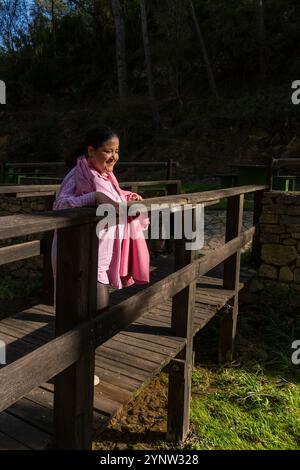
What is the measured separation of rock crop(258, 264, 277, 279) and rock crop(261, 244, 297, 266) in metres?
0.07

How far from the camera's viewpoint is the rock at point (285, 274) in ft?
18.7

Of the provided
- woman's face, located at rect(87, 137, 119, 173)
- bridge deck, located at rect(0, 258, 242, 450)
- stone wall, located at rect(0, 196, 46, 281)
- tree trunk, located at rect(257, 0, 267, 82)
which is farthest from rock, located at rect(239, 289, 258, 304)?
tree trunk, located at rect(257, 0, 267, 82)

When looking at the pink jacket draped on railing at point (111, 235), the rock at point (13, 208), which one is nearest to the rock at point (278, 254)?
the pink jacket draped on railing at point (111, 235)

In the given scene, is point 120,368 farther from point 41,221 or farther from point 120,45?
point 120,45

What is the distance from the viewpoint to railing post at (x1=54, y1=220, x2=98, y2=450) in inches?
73.5

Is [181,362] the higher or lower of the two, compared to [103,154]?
lower

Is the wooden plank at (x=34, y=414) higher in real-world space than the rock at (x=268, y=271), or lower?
lower

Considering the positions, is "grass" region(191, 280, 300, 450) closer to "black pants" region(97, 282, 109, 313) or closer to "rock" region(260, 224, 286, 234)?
"rock" region(260, 224, 286, 234)

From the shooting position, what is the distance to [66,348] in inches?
72.0

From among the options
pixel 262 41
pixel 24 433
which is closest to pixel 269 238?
pixel 24 433

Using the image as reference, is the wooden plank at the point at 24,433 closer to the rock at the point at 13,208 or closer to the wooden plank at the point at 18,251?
the wooden plank at the point at 18,251

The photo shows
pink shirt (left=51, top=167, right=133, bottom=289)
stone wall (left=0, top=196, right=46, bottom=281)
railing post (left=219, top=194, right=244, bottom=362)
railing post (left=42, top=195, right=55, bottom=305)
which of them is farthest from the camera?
stone wall (left=0, top=196, right=46, bottom=281)

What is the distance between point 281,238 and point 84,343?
4348 millimetres
